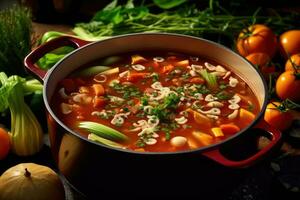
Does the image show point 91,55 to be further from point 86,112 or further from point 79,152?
point 79,152

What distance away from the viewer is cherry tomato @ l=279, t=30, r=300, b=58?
8.76ft

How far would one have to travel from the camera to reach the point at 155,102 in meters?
2.00

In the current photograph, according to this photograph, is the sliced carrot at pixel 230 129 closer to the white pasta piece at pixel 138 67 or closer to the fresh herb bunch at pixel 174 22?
the white pasta piece at pixel 138 67

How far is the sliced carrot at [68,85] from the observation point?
2.08 m

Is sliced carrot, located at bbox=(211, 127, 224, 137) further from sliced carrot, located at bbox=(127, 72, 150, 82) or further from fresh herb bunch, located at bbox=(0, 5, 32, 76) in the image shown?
fresh herb bunch, located at bbox=(0, 5, 32, 76)

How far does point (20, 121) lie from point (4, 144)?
0.13m

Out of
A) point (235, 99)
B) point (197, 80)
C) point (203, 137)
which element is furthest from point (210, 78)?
point (203, 137)

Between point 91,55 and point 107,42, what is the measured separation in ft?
0.28

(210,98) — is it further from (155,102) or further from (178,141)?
(178,141)

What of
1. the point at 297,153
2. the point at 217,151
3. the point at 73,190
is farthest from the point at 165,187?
the point at 297,153

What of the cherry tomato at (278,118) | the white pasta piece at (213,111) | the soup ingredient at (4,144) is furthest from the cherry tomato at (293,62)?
the soup ingredient at (4,144)

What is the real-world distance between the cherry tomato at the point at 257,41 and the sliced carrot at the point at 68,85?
0.98 meters

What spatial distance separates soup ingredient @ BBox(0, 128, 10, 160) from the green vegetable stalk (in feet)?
0.15

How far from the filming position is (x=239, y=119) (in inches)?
76.1
